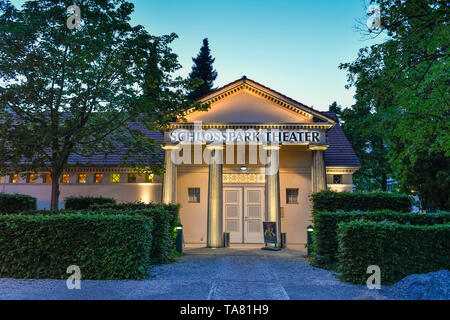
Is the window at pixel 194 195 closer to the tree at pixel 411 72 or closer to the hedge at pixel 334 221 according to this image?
the hedge at pixel 334 221

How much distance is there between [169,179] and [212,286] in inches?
343

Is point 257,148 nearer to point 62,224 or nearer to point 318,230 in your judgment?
point 318,230

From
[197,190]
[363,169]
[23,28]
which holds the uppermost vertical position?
[23,28]

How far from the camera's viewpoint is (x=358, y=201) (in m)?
11.3

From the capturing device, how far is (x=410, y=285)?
6332mm

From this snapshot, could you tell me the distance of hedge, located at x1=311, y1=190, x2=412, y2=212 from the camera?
1113 centimetres

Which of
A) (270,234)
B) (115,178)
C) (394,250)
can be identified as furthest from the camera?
(115,178)

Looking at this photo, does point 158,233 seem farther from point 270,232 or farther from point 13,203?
point 13,203

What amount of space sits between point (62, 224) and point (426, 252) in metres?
8.37

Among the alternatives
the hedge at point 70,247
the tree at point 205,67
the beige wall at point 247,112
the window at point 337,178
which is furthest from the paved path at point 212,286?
the tree at point 205,67

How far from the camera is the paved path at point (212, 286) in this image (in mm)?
Result: 5906

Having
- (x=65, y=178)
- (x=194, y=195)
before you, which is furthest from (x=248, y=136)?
(x=65, y=178)

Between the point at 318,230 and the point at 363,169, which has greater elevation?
the point at 363,169

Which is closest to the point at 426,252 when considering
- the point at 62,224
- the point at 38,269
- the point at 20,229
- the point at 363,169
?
the point at 62,224
